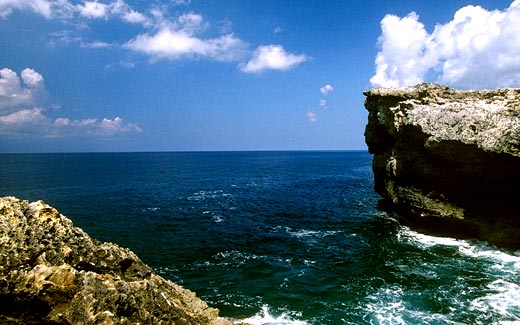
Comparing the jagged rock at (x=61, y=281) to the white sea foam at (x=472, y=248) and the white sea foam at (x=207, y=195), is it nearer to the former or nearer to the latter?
the white sea foam at (x=472, y=248)

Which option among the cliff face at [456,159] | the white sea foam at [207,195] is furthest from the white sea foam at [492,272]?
the white sea foam at [207,195]

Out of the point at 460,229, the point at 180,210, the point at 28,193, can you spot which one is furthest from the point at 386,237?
the point at 28,193

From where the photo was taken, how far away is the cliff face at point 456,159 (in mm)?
30480

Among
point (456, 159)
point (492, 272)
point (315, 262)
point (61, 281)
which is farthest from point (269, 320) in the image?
point (456, 159)

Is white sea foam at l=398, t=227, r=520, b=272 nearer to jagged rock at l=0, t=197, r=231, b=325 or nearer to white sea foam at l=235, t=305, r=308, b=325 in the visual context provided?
white sea foam at l=235, t=305, r=308, b=325

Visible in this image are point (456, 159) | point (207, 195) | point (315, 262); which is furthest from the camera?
point (207, 195)

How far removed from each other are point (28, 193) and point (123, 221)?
38923mm

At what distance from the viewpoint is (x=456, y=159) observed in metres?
33.2

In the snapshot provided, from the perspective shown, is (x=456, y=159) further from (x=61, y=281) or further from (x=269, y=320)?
(x=61, y=281)

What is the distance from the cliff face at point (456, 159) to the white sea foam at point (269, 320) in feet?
78.0

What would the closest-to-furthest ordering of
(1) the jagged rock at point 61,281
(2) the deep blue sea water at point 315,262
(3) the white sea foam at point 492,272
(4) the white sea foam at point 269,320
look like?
(1) the jagged rock at point 61,281, (4) the white sea foam at point 269,320, (3) the white sea foam at point 492,272, (2) the deep blue sea water at point 315,262

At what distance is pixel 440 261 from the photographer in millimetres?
28156

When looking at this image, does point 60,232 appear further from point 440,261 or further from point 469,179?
point 469,179

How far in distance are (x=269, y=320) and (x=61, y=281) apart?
1349 cm
